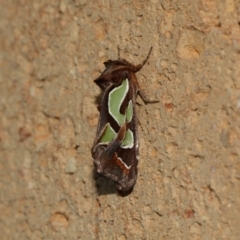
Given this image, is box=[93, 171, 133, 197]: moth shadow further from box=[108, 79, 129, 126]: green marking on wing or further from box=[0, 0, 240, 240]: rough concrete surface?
box=[108, 79, 129, 126]: green marking on wing

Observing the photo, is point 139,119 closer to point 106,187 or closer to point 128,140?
point 128,140

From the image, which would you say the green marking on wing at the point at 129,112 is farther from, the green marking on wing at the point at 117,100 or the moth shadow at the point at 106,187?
the moth shadow at the point at 106,187

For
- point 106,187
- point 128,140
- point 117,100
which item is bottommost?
point 106,187

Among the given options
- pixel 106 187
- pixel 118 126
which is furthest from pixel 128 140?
pixel 106 187

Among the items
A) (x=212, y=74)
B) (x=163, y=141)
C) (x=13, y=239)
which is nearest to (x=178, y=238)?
(x=163, y=141)

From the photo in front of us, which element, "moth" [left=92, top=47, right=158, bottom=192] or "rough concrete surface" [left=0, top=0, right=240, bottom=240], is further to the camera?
"moth" [left=92, top=47, right=158, bottom=192]

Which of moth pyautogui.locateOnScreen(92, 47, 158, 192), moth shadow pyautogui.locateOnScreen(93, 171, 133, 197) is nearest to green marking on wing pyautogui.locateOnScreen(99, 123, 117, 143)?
moth pyautogui.locateOnScreen(92, 47, 158, 192)
